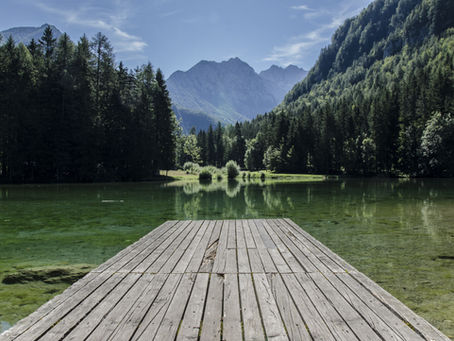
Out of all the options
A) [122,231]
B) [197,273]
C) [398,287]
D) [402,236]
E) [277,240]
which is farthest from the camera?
[122,231]

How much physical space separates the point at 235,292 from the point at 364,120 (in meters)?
88.5

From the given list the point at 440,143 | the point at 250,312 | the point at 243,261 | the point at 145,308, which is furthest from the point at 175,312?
the point at 440,143

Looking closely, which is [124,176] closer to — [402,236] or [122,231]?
[122,231]

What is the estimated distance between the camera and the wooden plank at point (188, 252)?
18.5 ft

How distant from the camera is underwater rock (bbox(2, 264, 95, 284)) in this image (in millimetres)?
7695

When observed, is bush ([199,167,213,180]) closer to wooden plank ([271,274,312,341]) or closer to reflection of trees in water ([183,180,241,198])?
reflection of trees in water ([183,180,241,198])

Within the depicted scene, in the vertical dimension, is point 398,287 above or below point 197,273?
below

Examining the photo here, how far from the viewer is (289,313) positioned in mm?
3725

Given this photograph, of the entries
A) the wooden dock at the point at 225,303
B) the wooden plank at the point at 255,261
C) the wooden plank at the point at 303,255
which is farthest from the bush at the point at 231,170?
the wooden dock at the point at 225,303

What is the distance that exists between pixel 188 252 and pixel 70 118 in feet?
174

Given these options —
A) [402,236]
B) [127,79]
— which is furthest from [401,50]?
[402,236]

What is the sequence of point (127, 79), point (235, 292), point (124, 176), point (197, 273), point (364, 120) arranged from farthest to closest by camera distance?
point (364, 120), point (127, 79), point (124, 176), point (197, 273), point (235, 292)

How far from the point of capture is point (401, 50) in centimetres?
19350

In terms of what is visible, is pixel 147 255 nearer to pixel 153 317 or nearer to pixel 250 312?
pixel 153 317
